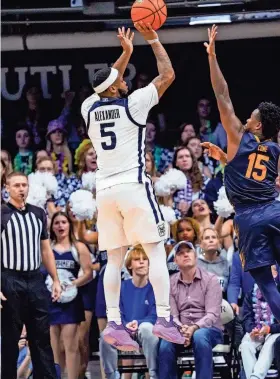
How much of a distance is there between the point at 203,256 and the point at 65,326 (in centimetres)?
160

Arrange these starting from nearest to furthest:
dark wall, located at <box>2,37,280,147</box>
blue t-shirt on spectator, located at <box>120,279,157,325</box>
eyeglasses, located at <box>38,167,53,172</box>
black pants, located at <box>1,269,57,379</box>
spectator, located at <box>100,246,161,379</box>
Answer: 1. black pants, located at <box>1,269,57,379</box>
2. spectator, located at <box>100,246,161,379</box>
3. blue t-shirt on spectator, located at <box>120,279,157,325</box>
4. eyeglasses, located at <box>38,167,53,172</box>
5. dark wall, located at <box>2,37,280,147</box>

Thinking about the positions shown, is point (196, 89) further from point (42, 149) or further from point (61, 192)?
point (61, 192)

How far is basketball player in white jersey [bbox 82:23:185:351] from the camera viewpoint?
30.2 feet

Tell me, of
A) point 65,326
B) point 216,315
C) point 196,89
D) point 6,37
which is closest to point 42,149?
point 6,37

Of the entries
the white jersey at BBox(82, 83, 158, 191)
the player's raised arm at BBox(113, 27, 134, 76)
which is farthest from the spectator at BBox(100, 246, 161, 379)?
the player's raised arm at BBox(113, 27, 134, 76)

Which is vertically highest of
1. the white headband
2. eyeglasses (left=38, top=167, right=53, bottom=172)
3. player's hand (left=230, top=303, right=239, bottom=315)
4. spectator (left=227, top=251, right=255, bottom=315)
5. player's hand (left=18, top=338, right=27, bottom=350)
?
the white headband

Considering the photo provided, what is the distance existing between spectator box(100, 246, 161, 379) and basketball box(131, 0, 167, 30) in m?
2.94

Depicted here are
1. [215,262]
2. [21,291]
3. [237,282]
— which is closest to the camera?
[21,291]

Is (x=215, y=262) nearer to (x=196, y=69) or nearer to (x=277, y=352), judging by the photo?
(x=277, y=352)

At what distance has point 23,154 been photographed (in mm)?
14438

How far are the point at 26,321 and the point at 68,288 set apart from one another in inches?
40.8

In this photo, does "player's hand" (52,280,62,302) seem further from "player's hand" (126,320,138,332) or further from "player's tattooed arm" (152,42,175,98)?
"player's tattooed arm" (152,42,175,98)

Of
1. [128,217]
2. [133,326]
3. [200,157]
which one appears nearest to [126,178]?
[128,217]

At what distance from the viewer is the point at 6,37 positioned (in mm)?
14805
